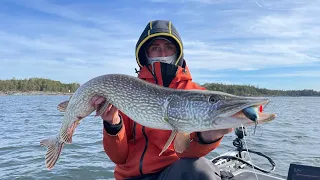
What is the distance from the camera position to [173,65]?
3312 mm

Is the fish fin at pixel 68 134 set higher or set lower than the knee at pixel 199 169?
higher

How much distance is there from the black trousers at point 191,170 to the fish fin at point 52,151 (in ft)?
3.25

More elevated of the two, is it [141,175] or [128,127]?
[128,127]

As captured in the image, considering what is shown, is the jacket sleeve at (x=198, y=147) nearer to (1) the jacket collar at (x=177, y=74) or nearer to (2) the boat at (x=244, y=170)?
(1) the jacket collar at (x=177, y=74)

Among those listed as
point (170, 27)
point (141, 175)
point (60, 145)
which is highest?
point (170, 27)

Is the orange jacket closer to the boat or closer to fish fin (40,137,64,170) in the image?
fish fin (40,137,64,170)

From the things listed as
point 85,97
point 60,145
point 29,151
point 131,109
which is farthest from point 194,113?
point 29,151

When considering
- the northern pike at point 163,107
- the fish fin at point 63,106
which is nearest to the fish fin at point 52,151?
the northern pike at point 163,107

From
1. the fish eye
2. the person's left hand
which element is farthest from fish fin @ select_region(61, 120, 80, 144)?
the fish eye

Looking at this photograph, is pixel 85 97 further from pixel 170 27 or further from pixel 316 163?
pixel 316 163

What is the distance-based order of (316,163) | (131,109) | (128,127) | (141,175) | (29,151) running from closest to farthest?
(131,109) < (141,175) < (128,127) < (316,163) < (29,151)

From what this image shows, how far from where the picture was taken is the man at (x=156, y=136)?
8.95 feet

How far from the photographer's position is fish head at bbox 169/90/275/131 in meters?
2.14

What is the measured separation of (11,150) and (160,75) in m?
6.79
